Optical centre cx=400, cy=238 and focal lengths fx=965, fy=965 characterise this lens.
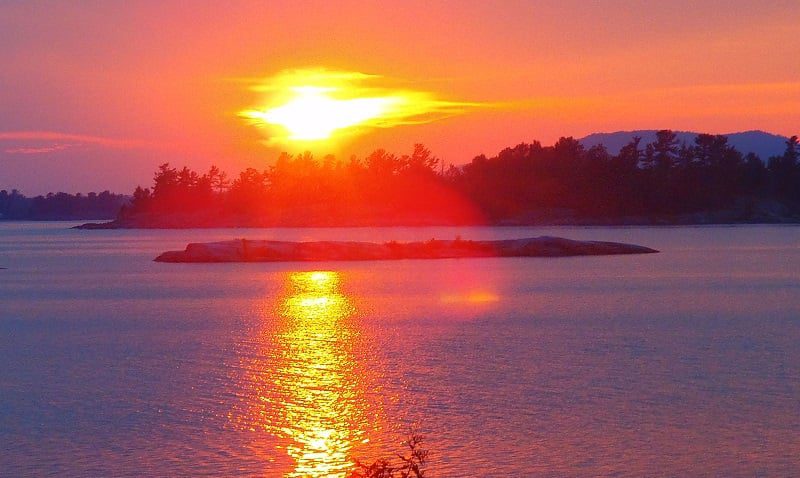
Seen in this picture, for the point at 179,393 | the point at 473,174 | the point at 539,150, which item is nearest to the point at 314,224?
the point at 473,174

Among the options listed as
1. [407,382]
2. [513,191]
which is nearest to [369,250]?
[407,382]

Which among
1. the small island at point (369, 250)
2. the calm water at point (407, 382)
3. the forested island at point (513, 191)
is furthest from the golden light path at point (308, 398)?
the forested island at point (513, 191)

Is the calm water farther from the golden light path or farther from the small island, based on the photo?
the small island

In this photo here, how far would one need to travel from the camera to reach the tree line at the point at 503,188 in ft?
364

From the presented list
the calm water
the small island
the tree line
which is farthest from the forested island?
the calm water

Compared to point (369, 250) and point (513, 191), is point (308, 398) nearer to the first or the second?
point (369, 250)

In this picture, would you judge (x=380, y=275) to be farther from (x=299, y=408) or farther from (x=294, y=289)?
(x=299, y=408)

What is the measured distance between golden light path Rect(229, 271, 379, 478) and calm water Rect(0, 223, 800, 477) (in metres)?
0.05

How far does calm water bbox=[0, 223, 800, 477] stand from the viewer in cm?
984

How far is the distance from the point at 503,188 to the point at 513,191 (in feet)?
4.80

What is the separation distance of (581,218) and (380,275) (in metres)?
78.5

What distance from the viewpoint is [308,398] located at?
12594 mm

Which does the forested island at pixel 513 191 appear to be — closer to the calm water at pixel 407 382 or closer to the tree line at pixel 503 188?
the tree line at pixel 503 188

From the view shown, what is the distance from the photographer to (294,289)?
3195 centimetres
